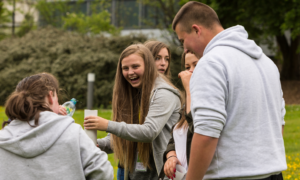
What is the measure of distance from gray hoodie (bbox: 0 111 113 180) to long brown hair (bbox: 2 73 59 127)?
5 cm

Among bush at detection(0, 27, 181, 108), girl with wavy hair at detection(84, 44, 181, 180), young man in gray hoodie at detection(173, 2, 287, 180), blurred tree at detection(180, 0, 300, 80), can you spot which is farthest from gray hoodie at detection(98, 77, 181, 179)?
blurred tree at detection(180, 0, 300, 80)

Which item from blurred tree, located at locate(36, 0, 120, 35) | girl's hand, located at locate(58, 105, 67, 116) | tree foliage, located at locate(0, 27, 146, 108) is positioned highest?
blurred tree, located at locate(36, 0, 120, 35)

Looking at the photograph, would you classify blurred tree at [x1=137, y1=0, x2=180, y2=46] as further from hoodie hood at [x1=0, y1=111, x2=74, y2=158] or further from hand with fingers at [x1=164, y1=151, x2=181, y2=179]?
hoodie hood at [x1=0, y1=111, x2=74, y2=158]

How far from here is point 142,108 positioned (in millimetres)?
3100

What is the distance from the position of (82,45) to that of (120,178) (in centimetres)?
1169

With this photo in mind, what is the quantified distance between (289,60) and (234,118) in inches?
754

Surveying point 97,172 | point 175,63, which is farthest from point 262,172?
point 175,63

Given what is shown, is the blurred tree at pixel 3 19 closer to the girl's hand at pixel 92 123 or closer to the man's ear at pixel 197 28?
the girl's hand at pixel 92 123

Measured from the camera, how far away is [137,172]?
3.15 m

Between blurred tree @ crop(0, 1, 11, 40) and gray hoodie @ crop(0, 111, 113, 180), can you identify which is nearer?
gray hoodie @ crop(0, 111, 113, 180)

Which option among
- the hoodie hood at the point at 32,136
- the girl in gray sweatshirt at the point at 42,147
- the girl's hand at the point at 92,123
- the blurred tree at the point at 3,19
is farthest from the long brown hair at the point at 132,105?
the blurred tree at the point at 3,19

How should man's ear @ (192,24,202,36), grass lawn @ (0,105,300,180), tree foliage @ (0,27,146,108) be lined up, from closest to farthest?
1. man's ear @ (192,24,202,36)
2. grass lawn @ (0,105,300,180)
3. tree foliage @ (0,27,146,108)

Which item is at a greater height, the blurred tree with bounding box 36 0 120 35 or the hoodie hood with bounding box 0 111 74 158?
the blurred tree with bounding box 36 0 120 35

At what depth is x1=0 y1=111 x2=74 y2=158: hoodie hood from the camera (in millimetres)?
1995
